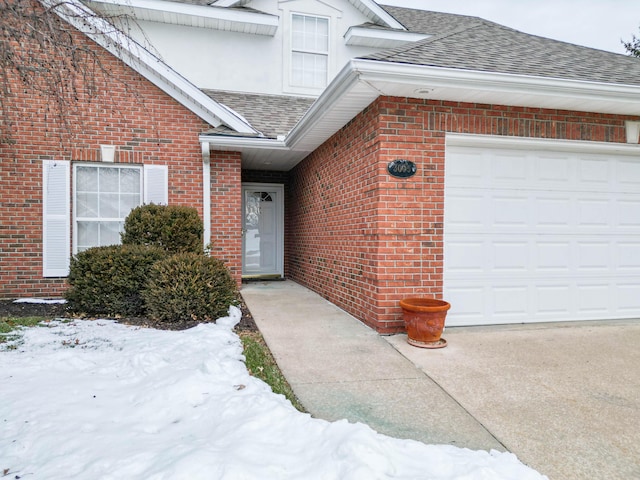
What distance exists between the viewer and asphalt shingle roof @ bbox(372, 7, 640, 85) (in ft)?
16.2

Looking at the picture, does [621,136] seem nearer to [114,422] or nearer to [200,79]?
[114,422]

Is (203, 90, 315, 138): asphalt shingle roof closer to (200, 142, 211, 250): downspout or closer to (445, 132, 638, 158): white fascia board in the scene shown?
(200, 142, 211, 250): downspout

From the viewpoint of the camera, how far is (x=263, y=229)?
1131cm

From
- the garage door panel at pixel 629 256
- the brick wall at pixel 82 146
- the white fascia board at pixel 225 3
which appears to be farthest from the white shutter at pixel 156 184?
the garage door panel at pixel 629 256

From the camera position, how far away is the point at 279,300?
7.59 m

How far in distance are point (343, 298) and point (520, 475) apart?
448 centimetres

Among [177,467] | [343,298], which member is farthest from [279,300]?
[177,467]

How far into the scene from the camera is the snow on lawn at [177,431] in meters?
2.21

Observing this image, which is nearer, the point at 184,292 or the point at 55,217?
the point at 184,292

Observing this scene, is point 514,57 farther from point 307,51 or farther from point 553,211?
point 307,51

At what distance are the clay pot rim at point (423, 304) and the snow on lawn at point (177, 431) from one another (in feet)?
6.33

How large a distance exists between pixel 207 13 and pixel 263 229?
528 centimetres

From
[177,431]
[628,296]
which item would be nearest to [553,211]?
[628,296]

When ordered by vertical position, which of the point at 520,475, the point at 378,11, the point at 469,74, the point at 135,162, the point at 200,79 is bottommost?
the point at 520,475
